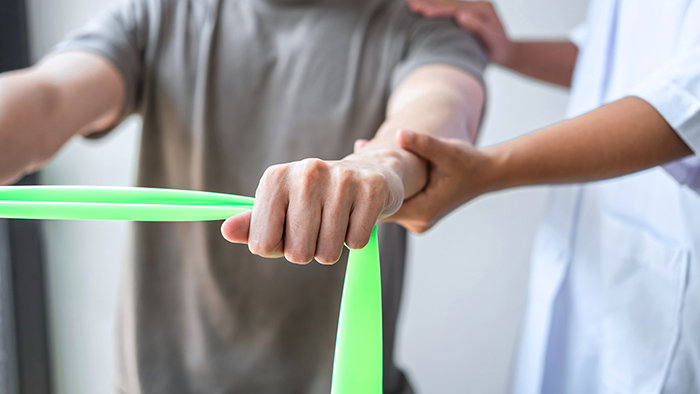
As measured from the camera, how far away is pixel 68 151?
1.08 meters

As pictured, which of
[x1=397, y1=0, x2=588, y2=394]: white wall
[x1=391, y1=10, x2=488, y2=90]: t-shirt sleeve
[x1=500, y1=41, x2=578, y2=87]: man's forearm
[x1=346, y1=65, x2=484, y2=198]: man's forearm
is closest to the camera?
[x1=346, y1=65, x2=484, y2=198]: man's forearm

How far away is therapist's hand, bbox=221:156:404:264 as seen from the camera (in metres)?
0.25

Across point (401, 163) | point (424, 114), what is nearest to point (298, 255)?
point (401, 163)

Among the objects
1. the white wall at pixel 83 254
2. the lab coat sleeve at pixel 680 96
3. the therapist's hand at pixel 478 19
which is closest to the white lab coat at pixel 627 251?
the lab coat sleeve at pixel 680 96

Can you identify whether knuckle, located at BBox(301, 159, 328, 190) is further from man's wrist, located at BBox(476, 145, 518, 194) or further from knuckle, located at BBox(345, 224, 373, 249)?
man's wrist, located at BBox(476, 145, 518, 194)

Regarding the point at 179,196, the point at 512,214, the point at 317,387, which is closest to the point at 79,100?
the point at 179,196

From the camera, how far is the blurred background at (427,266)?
1.02 metres

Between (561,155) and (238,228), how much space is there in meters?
0.28

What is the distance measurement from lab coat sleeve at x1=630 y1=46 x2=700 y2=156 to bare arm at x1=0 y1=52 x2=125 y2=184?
1.70 ft

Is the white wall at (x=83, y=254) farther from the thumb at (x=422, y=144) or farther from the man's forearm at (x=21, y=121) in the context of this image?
the thumb at (x=422, y=144)

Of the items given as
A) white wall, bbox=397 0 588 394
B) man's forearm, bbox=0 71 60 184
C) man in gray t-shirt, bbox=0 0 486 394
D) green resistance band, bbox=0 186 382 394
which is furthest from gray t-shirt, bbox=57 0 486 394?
white wall, bbox=397 0 588 394

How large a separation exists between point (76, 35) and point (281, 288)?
38cm

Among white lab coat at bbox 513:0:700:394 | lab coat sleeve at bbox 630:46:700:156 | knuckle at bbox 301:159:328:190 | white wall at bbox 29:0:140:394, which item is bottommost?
white wall at bbox 29:0:140:394

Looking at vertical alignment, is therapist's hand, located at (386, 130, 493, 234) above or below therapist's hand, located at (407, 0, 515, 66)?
below
